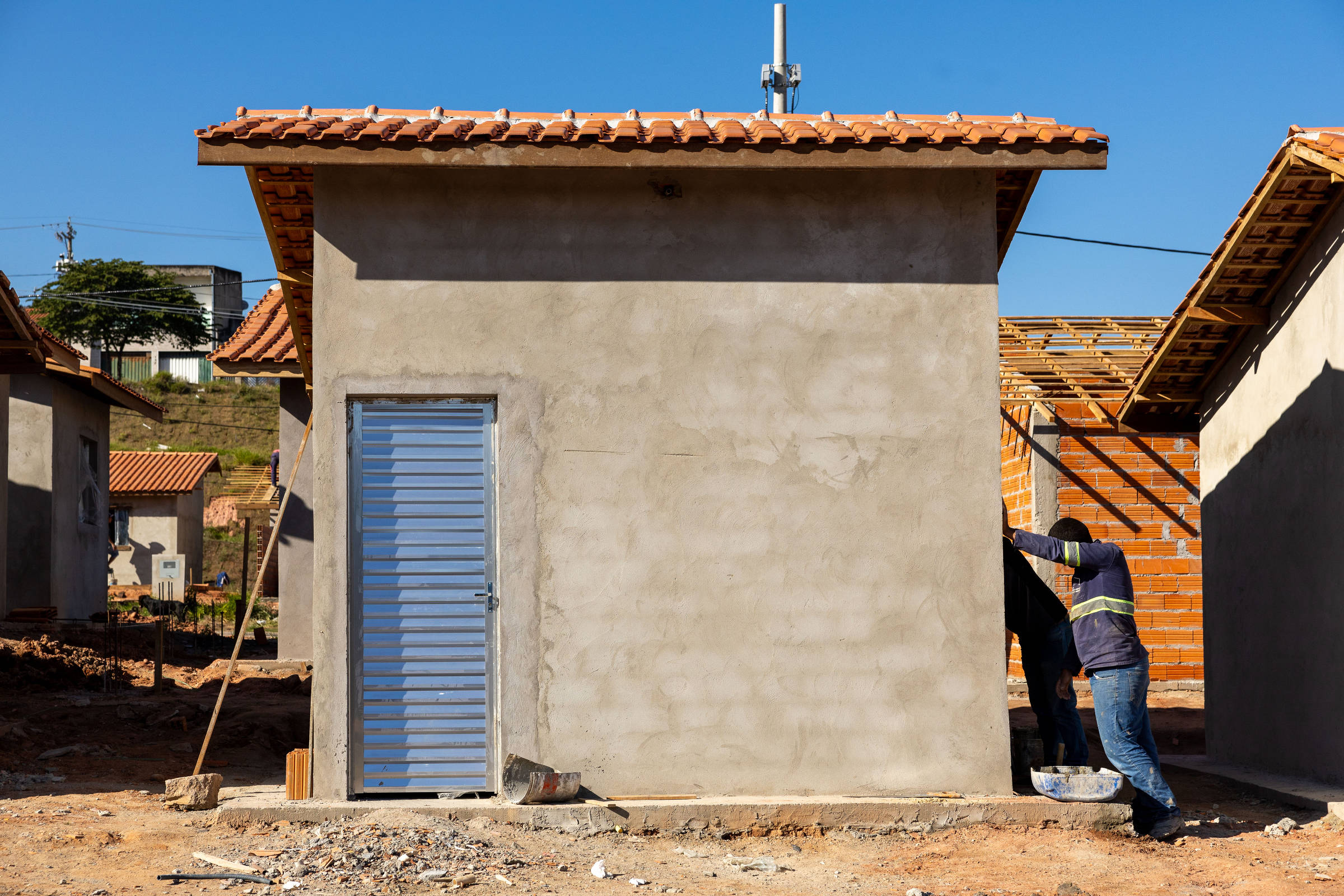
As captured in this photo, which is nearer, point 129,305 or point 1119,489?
point 1119,489

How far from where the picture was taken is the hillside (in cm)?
4572

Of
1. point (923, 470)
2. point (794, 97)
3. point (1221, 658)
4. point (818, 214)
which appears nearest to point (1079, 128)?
point (818, 214)

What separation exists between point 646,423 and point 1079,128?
3381mm

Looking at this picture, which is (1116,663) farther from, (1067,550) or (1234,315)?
(1234,315)

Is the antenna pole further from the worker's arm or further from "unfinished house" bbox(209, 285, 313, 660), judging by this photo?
the worker's arm

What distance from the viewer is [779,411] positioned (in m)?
7.62

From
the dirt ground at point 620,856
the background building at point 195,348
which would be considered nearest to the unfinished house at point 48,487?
the dirt ground at point 620,856

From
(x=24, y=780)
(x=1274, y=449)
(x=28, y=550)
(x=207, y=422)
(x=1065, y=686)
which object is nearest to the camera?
(x=1065, y=686)

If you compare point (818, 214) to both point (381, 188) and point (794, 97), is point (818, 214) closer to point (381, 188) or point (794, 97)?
point (381, 188)

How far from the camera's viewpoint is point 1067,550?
301 inches

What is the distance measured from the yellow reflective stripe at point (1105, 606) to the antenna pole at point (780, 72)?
43.0 feet

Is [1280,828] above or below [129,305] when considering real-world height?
below

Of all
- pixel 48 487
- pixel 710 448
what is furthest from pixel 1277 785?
pixel 48 487

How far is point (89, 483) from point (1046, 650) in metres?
18.3
